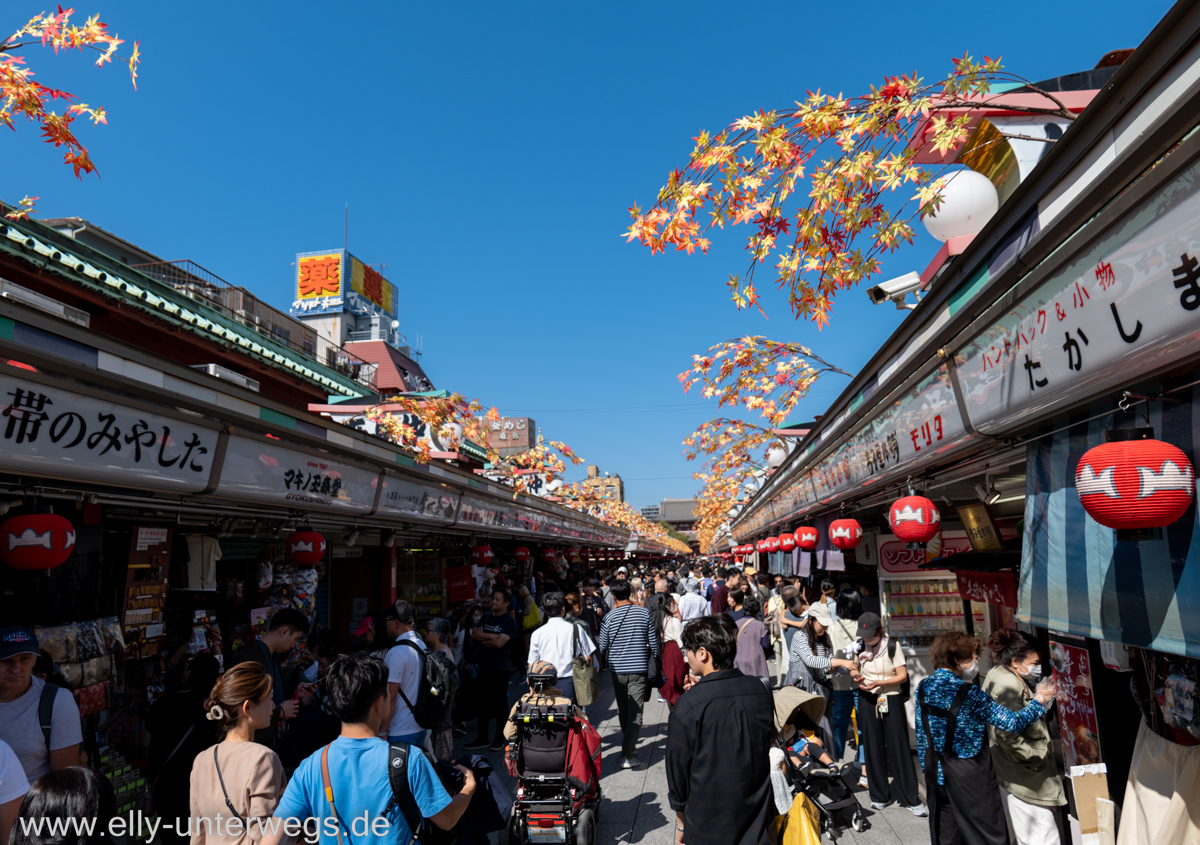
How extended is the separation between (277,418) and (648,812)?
5.12m

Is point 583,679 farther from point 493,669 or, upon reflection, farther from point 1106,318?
point 1106,318

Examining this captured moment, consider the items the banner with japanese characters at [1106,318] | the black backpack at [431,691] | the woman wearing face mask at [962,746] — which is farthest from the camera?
the black backpack at [431,691]

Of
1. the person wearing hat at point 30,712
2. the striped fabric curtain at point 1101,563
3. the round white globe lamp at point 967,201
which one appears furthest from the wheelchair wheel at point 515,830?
the round white globe lamp at point 967,201

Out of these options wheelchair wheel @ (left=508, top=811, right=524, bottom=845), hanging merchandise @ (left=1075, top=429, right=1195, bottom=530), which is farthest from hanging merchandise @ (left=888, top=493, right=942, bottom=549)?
wheelchair wheel @ (left=508, top=811, right=524, bottom=845)

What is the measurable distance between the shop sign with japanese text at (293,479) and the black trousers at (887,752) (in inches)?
234

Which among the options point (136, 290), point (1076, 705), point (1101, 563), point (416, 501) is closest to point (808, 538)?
point (416, 501)

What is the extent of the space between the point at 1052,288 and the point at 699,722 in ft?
9.39

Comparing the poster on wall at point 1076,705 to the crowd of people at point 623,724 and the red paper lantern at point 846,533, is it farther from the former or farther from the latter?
the red paper lantern at point 846,533

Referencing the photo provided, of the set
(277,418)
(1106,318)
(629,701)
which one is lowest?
(629,701)

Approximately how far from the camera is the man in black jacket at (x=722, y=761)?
3598 millimetres

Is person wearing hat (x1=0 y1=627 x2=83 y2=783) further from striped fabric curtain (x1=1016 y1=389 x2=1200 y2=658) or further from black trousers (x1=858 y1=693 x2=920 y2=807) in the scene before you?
black trousers (x1=858 y1=693 x2=920 y2=807)

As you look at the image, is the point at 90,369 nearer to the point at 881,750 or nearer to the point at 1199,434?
the point at 1199,434

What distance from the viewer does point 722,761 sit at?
11.9ft

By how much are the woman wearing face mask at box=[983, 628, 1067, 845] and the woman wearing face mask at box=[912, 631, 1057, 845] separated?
0.11 meters
